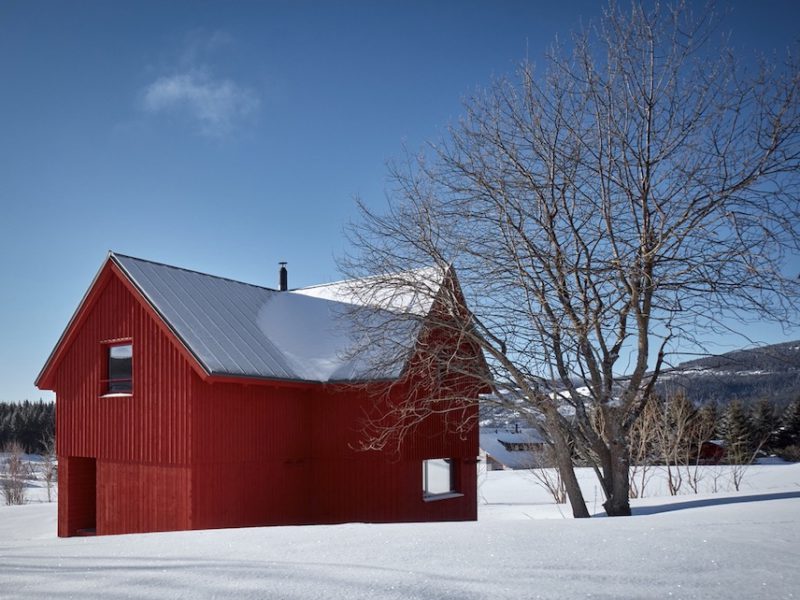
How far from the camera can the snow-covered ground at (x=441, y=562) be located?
15.6ft

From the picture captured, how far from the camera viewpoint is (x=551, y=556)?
5887mm

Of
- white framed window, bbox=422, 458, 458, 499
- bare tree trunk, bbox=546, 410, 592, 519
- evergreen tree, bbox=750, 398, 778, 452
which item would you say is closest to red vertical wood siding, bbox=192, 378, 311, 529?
white framed window, bbox=422, 458, 458, 499

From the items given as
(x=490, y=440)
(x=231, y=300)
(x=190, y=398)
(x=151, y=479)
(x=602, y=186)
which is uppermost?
(x=602, y=186)

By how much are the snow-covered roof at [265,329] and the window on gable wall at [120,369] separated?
5.65 ft

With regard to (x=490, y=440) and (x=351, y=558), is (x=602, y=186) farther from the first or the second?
(x=490, y=440)

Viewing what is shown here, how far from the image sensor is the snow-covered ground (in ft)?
15.6

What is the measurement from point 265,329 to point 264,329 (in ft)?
0.12

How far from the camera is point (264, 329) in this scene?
55.0 ft

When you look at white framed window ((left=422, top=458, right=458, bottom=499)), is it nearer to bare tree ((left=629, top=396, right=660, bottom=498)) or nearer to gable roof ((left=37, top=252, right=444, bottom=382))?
gable roof ((left=37, top=252, right=444, bottom=382))

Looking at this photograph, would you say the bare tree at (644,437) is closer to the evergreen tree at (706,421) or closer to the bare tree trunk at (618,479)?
the evergreen tree at (706,421)

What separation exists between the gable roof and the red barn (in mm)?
48

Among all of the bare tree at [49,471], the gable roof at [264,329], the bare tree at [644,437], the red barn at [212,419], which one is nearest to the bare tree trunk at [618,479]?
the red barn at [212,419]

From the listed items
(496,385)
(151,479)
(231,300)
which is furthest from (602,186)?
(151,479)

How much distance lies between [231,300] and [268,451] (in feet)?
14.3
